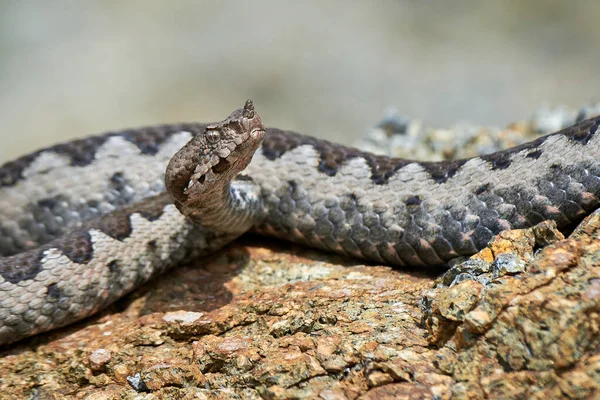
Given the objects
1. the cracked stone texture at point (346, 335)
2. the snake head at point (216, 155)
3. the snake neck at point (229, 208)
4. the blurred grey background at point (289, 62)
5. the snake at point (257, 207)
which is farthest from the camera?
the blurred grey background at point (289, 62)

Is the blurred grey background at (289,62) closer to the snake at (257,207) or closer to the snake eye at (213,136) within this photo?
the snake at (257,207)

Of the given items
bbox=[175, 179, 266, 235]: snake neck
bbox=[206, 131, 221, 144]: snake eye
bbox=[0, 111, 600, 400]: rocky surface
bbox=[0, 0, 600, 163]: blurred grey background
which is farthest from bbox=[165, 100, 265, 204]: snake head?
bbox=[0, 0, 600, 163]: blurred grey background

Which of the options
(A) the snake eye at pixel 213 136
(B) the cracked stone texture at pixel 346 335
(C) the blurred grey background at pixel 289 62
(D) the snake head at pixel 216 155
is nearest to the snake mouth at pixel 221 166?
(D) the snake head at pixel 216 155

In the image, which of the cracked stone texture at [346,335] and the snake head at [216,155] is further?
the snake head at [216,155]

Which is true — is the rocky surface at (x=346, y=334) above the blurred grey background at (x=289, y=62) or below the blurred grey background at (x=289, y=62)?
below

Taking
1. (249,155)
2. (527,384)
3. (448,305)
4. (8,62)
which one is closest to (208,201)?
(249,155)

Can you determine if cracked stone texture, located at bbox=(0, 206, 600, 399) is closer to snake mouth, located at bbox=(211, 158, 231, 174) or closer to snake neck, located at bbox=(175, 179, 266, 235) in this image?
snake neck, located at bbox=(175, 179, 266, 235)

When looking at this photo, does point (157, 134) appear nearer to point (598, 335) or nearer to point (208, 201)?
point (208, 201)
